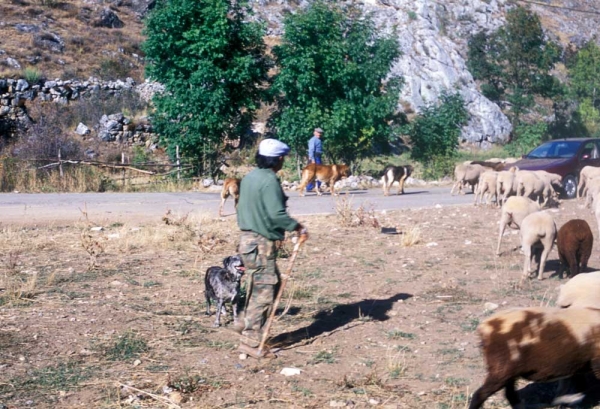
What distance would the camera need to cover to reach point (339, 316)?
8508 mm

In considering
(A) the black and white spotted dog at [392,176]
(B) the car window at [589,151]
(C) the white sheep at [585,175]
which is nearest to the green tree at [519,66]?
(B) the car window at [589,151]

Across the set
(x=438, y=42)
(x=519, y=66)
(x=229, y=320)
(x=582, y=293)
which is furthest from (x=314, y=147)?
(x=519, y=66)

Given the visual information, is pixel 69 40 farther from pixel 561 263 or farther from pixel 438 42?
pixel 561 263

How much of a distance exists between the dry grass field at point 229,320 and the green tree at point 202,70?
1182 centimetres

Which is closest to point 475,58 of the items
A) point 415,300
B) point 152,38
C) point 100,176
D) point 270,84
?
point 270,84

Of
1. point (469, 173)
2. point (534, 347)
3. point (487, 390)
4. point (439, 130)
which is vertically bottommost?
point (487, 390)

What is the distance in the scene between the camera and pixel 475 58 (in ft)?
170

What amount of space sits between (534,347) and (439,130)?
25270 millimetres

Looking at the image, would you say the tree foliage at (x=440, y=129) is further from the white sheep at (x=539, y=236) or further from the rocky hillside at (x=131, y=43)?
the white sheep at (x=539, y=236)

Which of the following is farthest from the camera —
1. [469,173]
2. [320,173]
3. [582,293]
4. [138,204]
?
[469,173]

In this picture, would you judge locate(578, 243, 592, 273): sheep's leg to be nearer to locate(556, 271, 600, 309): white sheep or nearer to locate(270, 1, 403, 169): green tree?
locate(556, 271, 600, 309): white sheep

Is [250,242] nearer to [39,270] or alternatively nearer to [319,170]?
[39,270]

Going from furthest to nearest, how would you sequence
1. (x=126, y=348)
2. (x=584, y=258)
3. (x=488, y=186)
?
(x=488, y=186), (x=584, y=258), (x=126, y=348)

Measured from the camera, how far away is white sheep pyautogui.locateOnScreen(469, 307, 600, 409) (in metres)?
5.29
